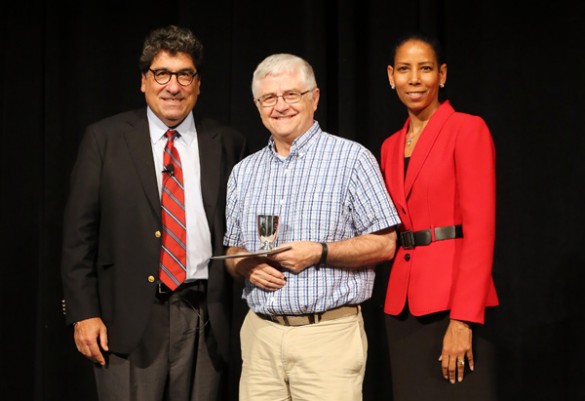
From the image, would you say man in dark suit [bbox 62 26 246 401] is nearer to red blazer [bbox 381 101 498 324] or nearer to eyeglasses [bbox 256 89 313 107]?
eyeglasses [bbox 256 89 313 107]

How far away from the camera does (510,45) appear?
3.64m

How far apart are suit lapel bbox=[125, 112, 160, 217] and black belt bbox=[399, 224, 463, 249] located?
900 mm

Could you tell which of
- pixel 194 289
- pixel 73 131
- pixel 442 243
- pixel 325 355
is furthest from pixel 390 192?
pixel 73 131

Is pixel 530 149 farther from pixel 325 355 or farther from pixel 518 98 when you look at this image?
pixel 325 355

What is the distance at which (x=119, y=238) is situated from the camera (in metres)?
2.82

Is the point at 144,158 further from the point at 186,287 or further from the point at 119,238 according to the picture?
the point at 186,287

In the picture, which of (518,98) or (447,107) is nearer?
(447,107)

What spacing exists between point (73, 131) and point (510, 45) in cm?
225

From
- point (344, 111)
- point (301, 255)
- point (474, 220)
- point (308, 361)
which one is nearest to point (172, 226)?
point (301, 255)

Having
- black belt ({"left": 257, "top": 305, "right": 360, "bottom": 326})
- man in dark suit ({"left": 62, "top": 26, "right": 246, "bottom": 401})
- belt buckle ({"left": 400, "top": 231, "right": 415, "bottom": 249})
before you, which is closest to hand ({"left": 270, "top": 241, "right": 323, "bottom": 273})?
black belt ({"left": 257, "top": 305, "right": 360, "bottom": 326})

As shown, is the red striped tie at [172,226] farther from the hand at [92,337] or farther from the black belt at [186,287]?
the hand at [92,337]

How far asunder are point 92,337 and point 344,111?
1657 millimetres

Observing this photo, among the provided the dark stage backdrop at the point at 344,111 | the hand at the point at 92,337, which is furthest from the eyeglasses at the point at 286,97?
the dark stage backdrop at the point at 344,111

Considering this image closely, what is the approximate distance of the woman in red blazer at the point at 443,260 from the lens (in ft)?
8.33
